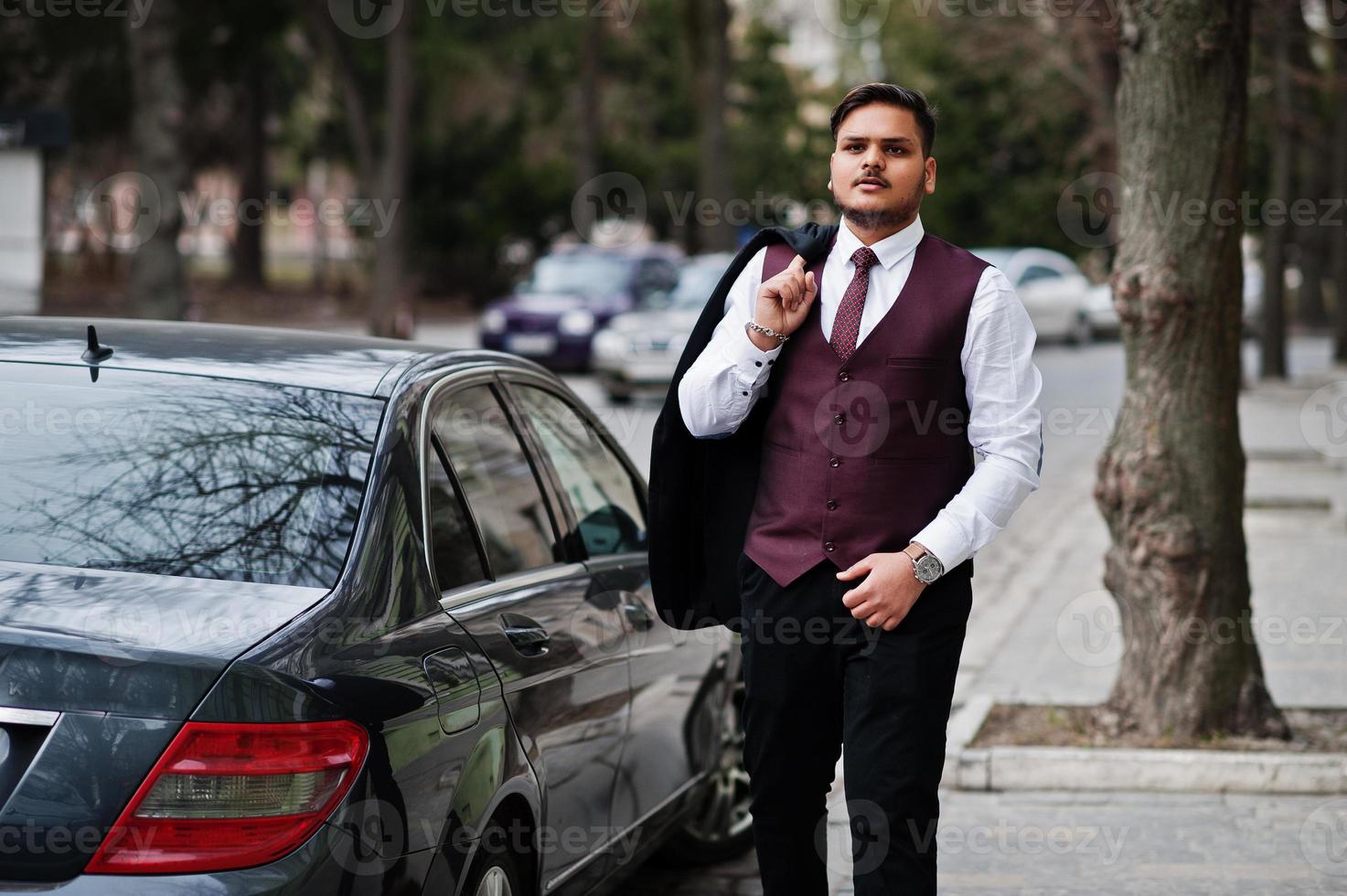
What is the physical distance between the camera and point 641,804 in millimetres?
4219

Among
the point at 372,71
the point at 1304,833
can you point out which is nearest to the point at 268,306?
the point at 372,71

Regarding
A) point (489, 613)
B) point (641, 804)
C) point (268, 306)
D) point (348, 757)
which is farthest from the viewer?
point (268, 306)

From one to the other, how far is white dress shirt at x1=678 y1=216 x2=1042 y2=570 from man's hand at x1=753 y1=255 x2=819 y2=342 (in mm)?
55

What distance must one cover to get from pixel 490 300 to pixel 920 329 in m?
37.3

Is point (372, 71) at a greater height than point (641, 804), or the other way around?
point (372, 71)

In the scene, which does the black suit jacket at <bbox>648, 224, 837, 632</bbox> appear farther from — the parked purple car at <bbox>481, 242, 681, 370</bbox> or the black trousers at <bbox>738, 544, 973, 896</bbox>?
the parked purple car at <bbox>481, 242, 681, 370</bbox>

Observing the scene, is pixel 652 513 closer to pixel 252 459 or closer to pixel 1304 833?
pixel 252 459

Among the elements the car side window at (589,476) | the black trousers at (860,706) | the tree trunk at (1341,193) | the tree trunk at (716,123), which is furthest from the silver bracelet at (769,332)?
the tree trunk at (716,123)

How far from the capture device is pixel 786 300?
10.3ft

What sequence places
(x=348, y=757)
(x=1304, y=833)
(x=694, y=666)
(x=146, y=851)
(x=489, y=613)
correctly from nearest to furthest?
(x=146, y=851) → (x=348, y=757) → (x=489, y=613) → (x=694, y=666) → (x=1304, y=833)

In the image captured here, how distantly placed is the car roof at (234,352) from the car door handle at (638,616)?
2.38ft

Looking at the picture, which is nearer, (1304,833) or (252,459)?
(252,459)
